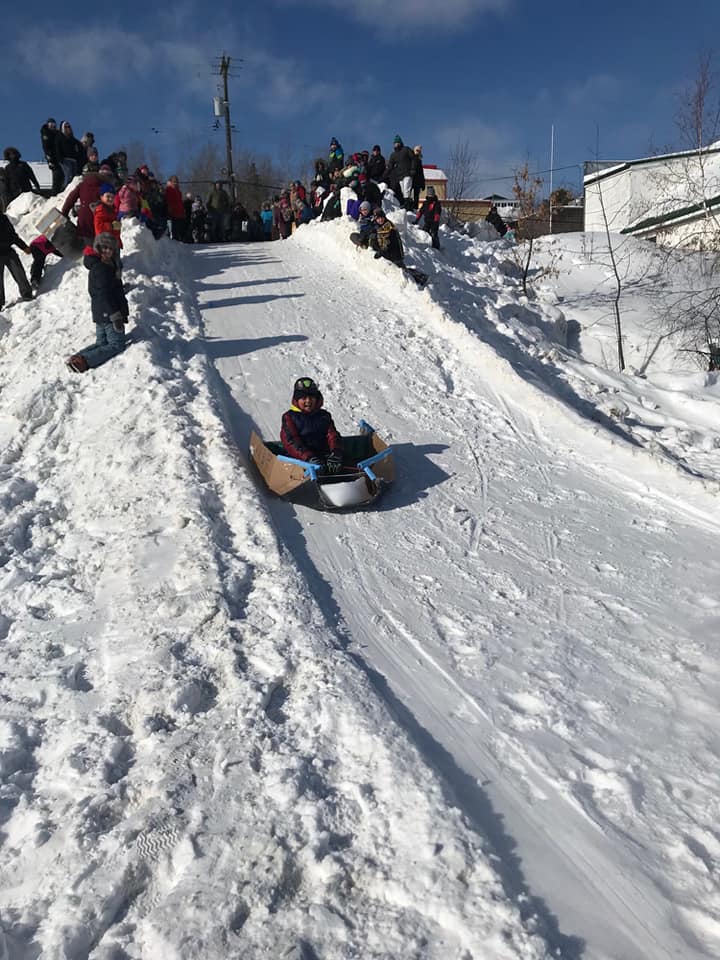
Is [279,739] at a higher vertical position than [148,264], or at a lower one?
lower

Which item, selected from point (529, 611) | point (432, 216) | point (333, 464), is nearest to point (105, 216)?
point (333, 464)

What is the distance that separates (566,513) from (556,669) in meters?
2.45

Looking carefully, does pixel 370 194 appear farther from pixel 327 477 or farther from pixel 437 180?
pixel 437 180

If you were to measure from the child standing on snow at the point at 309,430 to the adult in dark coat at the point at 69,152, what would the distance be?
36.6ft

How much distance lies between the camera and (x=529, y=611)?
4.79m

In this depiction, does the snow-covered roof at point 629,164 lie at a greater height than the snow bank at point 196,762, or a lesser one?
greater

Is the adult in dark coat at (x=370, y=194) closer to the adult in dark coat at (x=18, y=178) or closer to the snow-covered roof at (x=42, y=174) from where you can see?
the adult in dark coat at (x=18, y=178)

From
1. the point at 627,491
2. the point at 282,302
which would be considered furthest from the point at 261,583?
the point at 282,302

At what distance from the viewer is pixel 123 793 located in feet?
10.1

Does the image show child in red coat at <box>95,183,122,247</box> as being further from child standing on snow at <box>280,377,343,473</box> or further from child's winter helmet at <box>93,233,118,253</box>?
child standing on snow at <box>280,377,343,473</box>

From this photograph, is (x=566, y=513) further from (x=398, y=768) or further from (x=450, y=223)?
(x=450, y=223)

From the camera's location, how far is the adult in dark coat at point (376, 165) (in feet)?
56.9

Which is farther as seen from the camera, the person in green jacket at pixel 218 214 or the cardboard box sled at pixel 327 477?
the person in green jacket at pixel 218 214

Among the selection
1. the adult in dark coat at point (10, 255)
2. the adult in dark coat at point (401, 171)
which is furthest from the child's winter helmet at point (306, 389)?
the adult in dark coat at point (401, 171)
